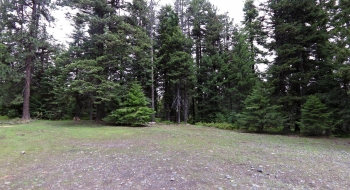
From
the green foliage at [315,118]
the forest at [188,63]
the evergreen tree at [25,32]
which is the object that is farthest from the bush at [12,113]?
the green foliage at [315,118]

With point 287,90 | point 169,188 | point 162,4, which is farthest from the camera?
point 162,4

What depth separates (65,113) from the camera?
20344mm

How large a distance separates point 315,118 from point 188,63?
38.1 ft

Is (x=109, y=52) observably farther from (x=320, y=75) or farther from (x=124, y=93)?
(x=320, y=75)

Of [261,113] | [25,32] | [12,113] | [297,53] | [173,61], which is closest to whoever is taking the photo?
[261,113]

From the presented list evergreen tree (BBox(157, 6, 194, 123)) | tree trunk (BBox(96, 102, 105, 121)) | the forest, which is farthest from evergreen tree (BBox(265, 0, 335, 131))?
tree trunk (BBox(96, 102, 105, 121))

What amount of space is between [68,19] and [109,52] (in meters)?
4.29

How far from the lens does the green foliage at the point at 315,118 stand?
1039 centimetres

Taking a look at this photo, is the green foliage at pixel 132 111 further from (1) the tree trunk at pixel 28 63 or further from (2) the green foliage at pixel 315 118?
(2) the green foliage at pixel 315 118

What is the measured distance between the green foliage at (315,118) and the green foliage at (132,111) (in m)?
10.6

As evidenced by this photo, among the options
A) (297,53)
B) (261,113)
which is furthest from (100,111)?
(297,53)

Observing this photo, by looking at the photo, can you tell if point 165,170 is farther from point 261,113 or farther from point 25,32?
point 25,32

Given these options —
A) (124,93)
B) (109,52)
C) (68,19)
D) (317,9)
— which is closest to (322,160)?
(317,9)

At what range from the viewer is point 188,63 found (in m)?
18.8
